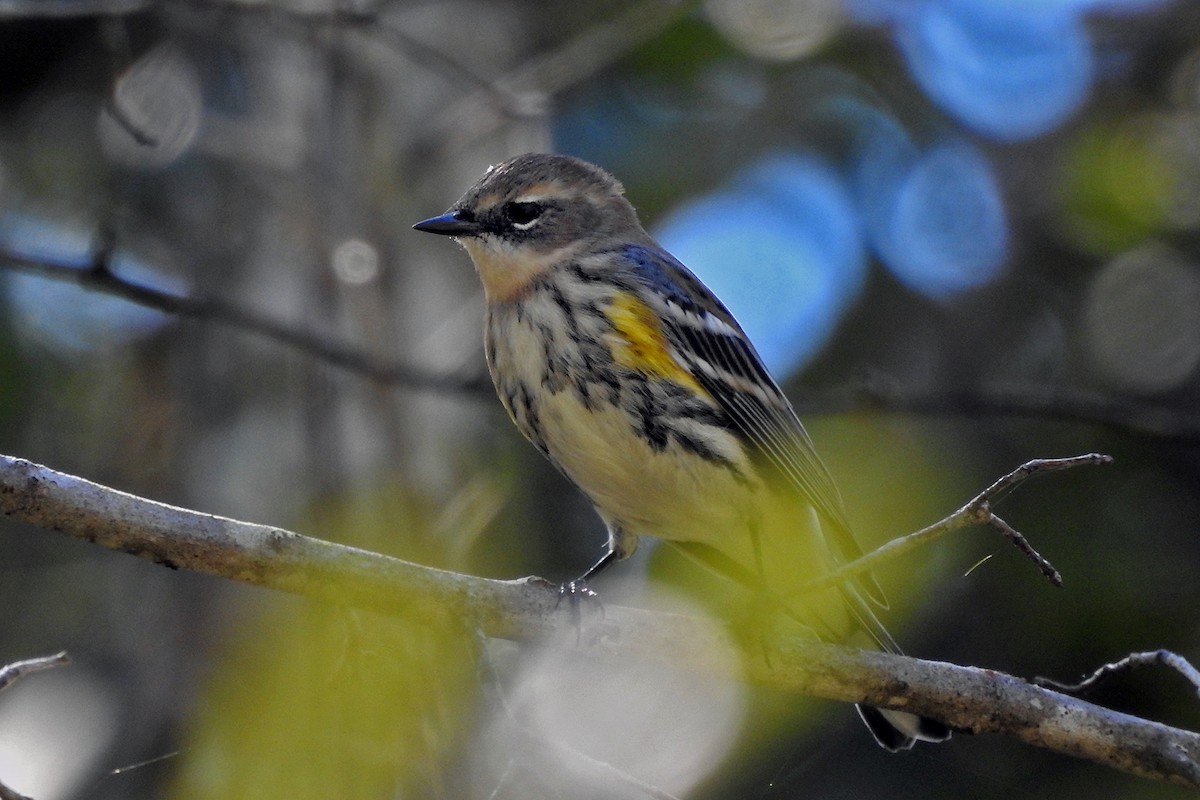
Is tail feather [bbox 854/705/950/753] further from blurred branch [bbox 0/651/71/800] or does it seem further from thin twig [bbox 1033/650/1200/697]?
blurred branch [bbox 0/651/71/800]

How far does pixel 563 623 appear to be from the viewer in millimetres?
3283

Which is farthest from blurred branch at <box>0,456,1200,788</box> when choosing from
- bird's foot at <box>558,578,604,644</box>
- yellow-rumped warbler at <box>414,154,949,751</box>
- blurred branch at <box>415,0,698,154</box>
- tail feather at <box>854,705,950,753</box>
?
blurred branch at <box>415,0,698,154</box>

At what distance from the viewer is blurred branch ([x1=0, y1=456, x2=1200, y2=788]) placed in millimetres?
2816

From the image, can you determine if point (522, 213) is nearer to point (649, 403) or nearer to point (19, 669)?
point (649, 403)

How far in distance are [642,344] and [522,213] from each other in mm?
858

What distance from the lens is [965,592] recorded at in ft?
16.3

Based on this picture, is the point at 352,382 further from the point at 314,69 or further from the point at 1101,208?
the point at 1101,208

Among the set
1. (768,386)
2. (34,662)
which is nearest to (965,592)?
(768,386)

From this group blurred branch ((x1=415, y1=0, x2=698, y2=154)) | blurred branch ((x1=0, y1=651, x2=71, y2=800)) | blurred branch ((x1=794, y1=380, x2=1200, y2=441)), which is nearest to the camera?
blurred branch ((x1=0, y1=651, x2=71, y2=800))

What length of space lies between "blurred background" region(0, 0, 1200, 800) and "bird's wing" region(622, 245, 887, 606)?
56cm

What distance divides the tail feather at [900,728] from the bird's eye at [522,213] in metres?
1.91

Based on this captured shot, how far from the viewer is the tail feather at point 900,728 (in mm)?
4008

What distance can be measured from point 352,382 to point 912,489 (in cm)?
227

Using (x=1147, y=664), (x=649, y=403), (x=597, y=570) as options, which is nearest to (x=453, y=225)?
(x=649, y=403)
